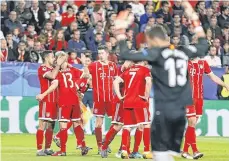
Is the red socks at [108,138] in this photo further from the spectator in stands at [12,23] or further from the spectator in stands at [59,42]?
the spectator in stands at [12,23]

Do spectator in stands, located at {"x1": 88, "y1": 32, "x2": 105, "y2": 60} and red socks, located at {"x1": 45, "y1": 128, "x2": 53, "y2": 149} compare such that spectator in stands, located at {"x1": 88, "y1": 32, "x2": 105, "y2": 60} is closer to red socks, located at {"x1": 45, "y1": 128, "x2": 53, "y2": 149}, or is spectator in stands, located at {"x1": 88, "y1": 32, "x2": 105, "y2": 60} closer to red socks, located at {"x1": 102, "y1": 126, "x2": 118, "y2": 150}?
red socks, located at {"x1": 45, "y1": 128, "x2": 53, "y2": 149}

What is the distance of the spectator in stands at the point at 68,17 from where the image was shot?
28703 millimetres

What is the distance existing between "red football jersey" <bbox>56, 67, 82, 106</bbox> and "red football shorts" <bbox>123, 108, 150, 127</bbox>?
156cm

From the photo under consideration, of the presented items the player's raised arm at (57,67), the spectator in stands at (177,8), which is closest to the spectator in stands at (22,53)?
the spectator in stands at (177,8)

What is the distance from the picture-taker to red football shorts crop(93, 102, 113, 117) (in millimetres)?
18734

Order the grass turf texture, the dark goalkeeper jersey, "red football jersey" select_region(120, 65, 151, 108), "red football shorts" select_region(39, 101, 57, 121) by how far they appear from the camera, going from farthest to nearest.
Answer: "red football shorts" select_region(39, 101, 57, 121) → the grass turf texture → "red football jersey" select_region(120, 65, 151, 108) → the dark goalkeeper jersey

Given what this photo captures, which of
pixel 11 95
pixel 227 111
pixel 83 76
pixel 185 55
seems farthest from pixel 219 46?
pixel 185 55

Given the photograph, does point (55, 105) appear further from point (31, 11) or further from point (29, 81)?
point (31, 11)

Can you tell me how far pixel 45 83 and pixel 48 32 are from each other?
28.5 ft

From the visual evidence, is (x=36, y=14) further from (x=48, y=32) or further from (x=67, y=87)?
(x=67, y=87)

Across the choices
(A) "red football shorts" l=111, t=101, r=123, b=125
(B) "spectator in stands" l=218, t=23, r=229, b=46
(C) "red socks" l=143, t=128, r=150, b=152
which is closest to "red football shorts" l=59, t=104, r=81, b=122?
(A) "red football shorts" l=111, t=101, r=123, b=125

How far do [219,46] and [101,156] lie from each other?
36.3 ft

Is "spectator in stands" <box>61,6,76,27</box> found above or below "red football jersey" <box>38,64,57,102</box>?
above

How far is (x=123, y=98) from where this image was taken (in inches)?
687
